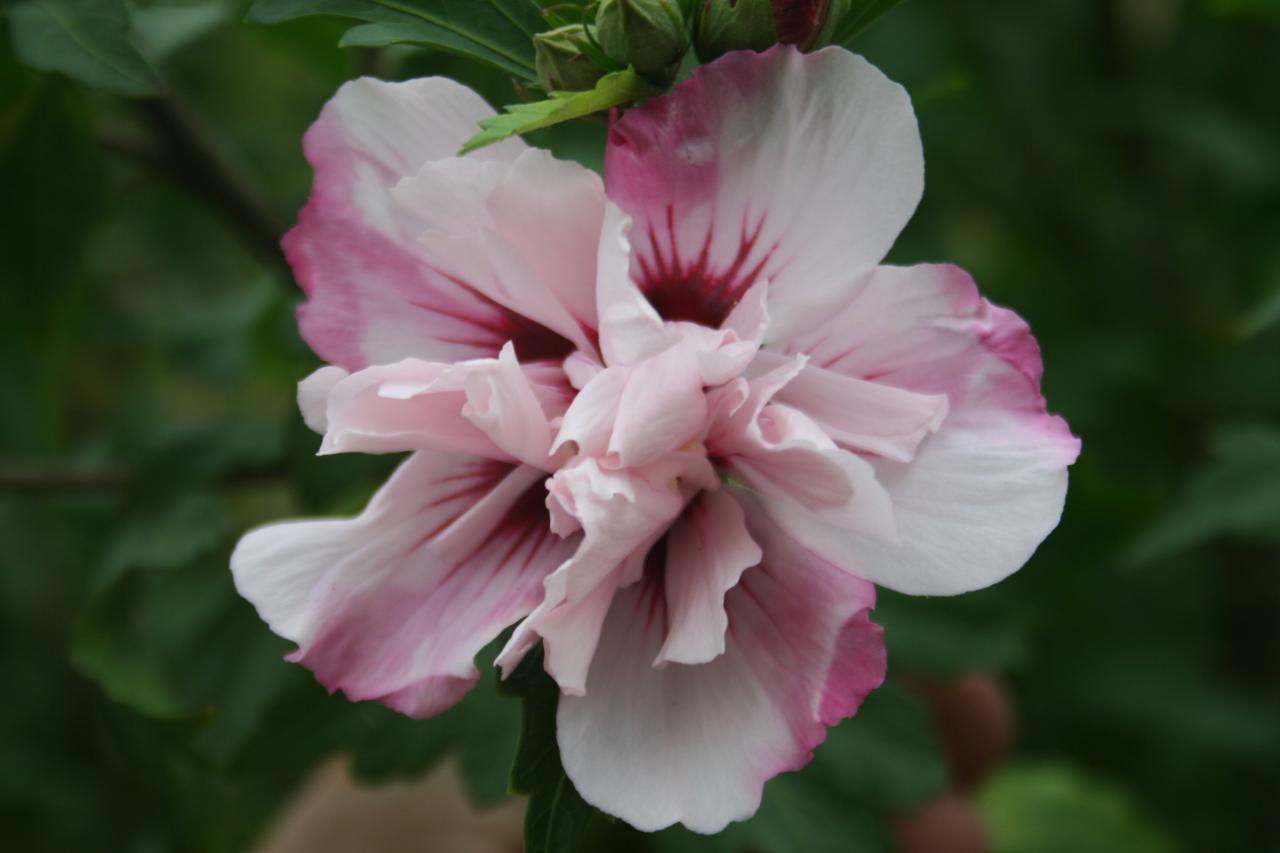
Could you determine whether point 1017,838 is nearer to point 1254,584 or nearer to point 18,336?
point 1254,584

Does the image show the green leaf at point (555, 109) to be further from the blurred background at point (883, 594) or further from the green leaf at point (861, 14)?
the blurred background at point (883, 594)

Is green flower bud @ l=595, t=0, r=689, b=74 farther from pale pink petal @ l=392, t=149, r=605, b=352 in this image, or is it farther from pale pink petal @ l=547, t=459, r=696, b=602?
pale pink petal @ l=547, t=459, r=696, b=602

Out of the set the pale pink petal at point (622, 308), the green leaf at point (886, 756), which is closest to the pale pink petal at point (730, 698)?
the pale pink petal at point (622, 308)

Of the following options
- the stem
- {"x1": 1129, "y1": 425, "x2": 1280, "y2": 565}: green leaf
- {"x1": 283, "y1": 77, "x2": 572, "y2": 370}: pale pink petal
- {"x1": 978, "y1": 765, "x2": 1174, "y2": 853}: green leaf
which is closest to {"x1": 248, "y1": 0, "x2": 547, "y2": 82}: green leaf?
{"x1": 283, "y1": 77, "x2": 572, "y2": 370}: pale pink petal

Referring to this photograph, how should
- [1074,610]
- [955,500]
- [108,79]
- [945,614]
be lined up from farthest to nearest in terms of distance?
[1074,610] → [945,614] → [108,79] → [955,500]

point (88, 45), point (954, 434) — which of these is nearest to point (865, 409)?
point (954, 434)

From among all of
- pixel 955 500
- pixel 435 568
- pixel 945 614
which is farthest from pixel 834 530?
pixel 945 614
